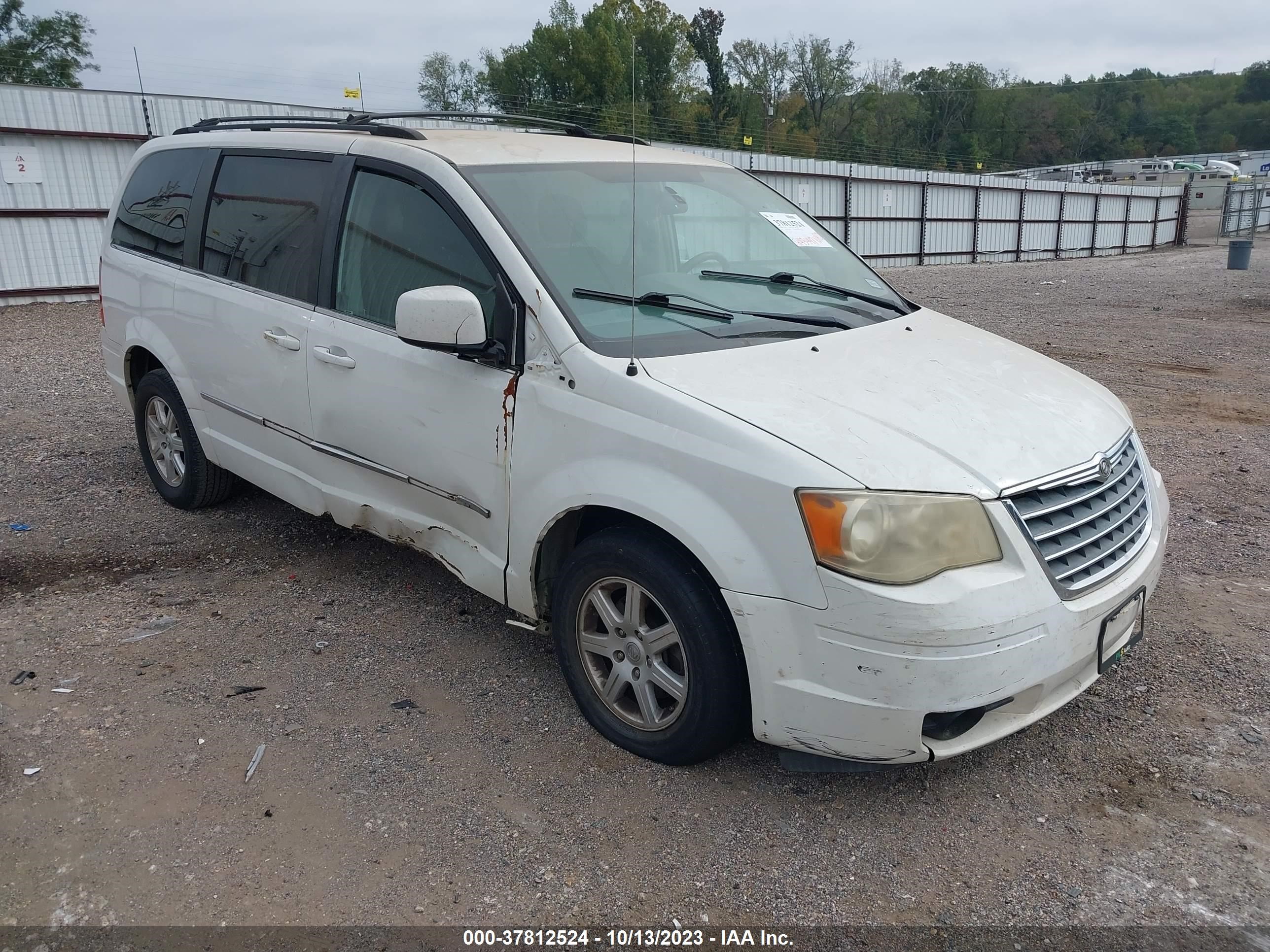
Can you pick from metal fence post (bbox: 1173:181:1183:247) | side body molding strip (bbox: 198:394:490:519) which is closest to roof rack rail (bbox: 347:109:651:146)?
side body molding strip (bbox: 198:394:490:519)

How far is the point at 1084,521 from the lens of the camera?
2.77m

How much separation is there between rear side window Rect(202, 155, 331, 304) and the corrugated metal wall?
6.61 ft

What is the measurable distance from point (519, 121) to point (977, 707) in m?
3.67

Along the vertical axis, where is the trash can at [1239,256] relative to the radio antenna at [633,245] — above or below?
below

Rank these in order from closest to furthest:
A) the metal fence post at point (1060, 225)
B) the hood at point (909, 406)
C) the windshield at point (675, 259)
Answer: the hood at point (909, 406), the windshield at point (675, 259), the metal fence post at point (1060, 225)

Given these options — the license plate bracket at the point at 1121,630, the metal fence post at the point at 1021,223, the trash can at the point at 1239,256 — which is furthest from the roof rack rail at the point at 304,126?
the metal fence post at the point at 1021,223

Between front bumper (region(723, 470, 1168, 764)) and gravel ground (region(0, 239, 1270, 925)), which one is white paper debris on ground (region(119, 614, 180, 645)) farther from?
front bumper (region(723, 470, 1168, 764))

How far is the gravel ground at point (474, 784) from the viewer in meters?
2.50

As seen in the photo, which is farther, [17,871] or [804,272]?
[804,272]

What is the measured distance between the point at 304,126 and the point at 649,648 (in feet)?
9.96

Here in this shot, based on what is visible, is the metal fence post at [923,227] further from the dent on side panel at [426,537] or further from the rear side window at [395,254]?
the dent on side panel at [426,537]

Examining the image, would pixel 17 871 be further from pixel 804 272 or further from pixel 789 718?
pixel 804 272

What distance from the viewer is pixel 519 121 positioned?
4.88 meters

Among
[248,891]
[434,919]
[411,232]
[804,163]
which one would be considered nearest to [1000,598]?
[434,919]
